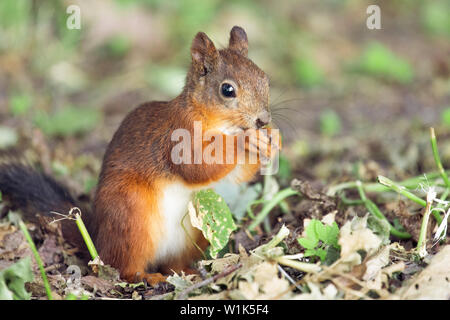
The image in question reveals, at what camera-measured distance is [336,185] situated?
318 cm

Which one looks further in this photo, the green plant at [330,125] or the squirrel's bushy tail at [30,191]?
the green plant at [330,125]

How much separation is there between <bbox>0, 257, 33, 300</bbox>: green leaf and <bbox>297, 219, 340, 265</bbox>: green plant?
3.38ft

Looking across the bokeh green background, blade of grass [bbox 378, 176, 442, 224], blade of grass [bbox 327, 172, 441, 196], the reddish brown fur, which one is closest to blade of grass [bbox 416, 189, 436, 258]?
blade of grass [bbox 378, 176, 442, 224]

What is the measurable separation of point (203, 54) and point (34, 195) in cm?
106

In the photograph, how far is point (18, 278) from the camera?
7.23 feet

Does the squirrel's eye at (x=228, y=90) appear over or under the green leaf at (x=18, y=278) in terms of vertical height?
over

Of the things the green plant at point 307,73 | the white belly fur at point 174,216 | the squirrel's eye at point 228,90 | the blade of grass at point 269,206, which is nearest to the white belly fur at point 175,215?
the white belly fur at point 174,216

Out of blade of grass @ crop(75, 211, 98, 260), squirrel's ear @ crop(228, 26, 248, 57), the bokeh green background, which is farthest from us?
the bokeh green background

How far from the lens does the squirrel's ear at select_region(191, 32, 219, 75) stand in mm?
2715

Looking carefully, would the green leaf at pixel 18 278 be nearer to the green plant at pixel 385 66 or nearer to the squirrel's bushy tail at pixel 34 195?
the squirrel's bushy tail at pixel 34 195

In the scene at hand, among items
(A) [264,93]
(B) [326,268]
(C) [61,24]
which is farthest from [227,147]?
(C) [61,24]

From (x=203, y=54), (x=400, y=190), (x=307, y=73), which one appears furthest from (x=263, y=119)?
(x=307, y=73)

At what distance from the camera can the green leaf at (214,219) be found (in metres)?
2.52

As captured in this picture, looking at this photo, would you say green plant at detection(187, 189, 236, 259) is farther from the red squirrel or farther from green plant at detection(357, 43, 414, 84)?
green plant at detection(357, 43, 414, 84)
